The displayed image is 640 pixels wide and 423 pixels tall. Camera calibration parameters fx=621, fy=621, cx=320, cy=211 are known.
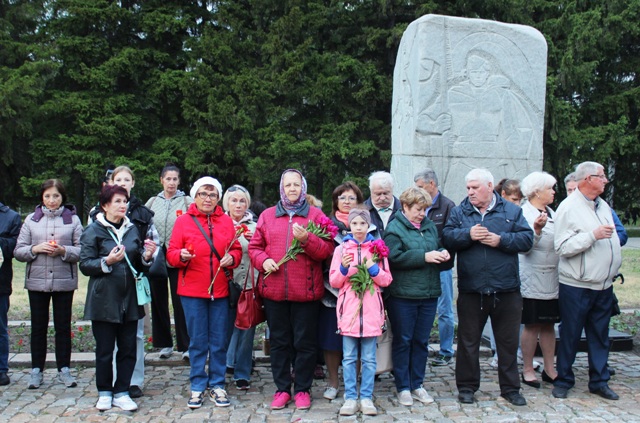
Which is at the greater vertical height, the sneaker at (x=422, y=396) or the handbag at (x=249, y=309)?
the handbag at (x=249, y=309)

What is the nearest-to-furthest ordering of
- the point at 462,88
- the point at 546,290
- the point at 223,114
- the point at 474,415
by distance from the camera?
the point at 474,415
the point at 546,290
the point at 462,88
the point at 223,114

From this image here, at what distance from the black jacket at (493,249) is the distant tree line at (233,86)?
13549 millimetres

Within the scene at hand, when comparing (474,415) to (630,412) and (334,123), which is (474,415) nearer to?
(630,412)

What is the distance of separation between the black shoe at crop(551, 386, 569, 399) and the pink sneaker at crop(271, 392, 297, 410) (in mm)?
2035

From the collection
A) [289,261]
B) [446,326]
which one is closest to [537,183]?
[446,326]

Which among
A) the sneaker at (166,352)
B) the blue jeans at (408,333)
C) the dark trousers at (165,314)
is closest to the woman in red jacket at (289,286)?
the blue jeans at (408,333)

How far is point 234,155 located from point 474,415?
594 inches

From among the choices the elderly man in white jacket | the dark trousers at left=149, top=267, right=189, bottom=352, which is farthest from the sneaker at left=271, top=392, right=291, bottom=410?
the elderly man in white jacket

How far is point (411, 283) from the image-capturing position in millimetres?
4570

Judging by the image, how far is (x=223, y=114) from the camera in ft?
59.5

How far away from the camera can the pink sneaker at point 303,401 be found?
448 cm

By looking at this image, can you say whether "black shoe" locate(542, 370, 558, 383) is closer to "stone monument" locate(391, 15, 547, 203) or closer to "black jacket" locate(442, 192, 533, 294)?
"black jacket" locate(442, 192, 533, 294)

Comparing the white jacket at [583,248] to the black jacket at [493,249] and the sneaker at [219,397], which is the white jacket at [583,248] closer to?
the black jacket at [493,249]

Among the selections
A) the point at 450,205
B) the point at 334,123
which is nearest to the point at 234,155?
the point at 334,123
